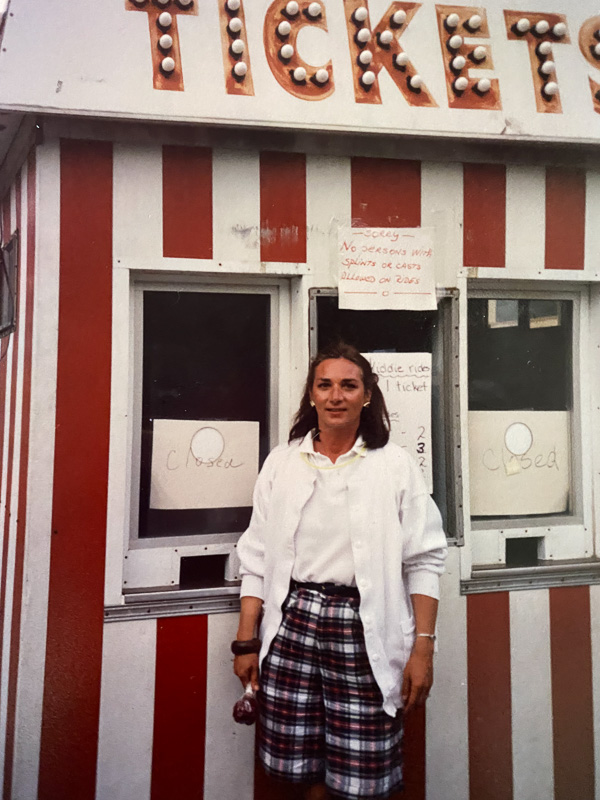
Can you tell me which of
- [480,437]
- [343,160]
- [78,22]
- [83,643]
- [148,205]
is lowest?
[83,643]

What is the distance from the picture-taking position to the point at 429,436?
9.36 feet

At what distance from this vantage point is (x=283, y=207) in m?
2.74

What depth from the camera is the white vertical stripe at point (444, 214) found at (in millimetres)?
2871

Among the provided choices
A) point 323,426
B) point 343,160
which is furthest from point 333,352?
point 343,160

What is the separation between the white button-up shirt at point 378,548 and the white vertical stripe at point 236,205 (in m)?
0.92

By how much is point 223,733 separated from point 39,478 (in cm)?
127

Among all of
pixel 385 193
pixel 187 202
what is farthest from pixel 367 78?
pixel 187 202

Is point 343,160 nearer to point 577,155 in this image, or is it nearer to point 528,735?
point 577,155

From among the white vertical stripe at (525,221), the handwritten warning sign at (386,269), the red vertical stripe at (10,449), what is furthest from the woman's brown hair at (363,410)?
the red vertical stripe at (10,449)

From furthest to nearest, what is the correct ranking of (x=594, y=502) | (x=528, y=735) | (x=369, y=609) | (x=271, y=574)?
(x=594, y=502) < (x=528, y=735) < (x=271, y=574) < (x=369, y=609)

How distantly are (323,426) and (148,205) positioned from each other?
45.7 inches

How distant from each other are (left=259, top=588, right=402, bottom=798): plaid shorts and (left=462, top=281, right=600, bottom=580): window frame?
2.99ft

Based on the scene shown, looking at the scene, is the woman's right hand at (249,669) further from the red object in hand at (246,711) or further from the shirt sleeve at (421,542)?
the shirt sleeve at (421,542)

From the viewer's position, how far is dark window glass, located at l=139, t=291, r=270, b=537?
2.72 meters
